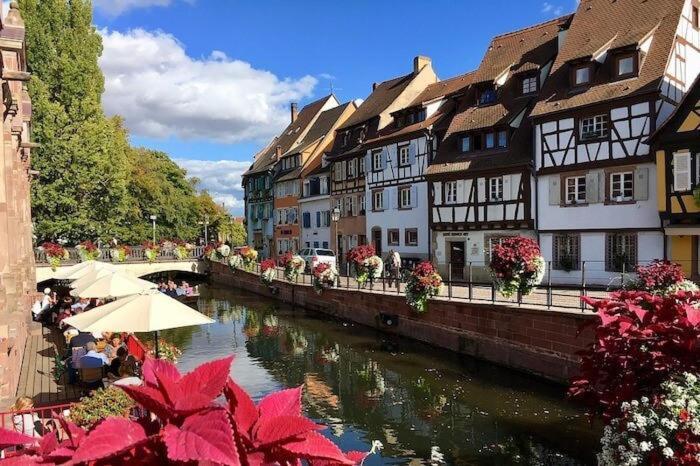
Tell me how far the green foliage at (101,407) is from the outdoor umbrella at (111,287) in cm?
708

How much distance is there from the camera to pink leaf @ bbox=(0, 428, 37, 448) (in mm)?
→ 1912

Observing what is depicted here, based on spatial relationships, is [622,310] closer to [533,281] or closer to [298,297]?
[533,281]

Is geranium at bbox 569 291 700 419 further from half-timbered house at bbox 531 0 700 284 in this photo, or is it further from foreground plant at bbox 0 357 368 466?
half-timbered house at bbox 531 0 700 284

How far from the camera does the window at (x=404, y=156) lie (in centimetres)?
3266

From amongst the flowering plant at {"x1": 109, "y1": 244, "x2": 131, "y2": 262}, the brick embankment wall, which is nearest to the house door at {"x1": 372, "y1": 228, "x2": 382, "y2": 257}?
the brick embankment wall

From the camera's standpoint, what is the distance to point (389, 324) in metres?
21.3

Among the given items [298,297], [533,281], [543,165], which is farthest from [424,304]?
[298,297]

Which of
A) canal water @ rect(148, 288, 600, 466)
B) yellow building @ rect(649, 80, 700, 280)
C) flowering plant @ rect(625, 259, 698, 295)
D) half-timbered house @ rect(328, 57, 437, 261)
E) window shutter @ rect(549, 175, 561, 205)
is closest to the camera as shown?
canal water @ rect(148, 288, 600, 466)

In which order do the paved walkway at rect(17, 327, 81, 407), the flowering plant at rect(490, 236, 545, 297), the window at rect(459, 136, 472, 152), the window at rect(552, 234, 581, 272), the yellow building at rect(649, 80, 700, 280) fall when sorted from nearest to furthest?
the paved walkway at rect(17, 327, 81, 407) < the flowering plant at rect(490, 236, 545, 297) < the yellow building at rect(649, 80, 700, 280) < the window at rect(552, 234, 581, 272) < the window at rect(459, 136, 472, 152)

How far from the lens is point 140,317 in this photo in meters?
9.62

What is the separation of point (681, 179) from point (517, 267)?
27.3ft

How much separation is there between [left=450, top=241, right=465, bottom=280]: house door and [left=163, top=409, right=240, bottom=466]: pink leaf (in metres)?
26.4

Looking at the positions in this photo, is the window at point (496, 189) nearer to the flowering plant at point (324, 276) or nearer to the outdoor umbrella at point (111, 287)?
the flowering plant at point (324, 276)

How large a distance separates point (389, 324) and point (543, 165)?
944 centimetres
